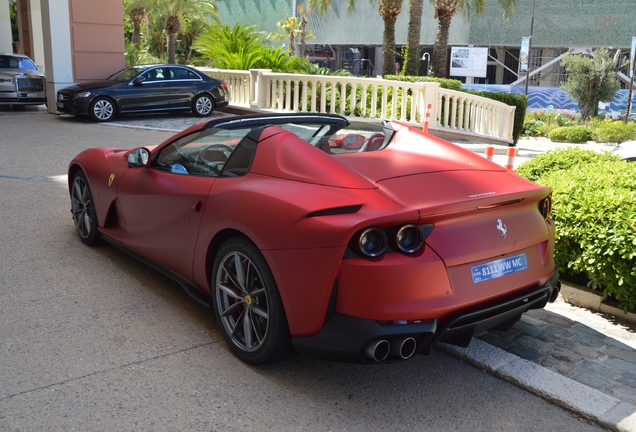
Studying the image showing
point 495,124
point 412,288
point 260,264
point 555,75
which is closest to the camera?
point 412,288

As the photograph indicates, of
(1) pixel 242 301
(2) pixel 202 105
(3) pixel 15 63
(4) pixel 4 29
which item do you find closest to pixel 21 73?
(3) pixel 15 63

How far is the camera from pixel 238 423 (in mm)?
3309

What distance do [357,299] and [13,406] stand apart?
72.1 inches

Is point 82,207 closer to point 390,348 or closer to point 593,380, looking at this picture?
point 390,348

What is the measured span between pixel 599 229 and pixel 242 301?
2707mm

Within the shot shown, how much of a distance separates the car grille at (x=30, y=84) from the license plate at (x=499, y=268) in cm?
1902

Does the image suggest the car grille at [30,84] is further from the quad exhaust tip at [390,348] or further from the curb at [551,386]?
the quad exhaust tip at [390,348]

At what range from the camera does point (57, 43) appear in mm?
17969

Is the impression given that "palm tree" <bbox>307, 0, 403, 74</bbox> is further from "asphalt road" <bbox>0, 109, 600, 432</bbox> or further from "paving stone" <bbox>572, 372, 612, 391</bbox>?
"paving stone" <bbox>572, 372, 612, 391</bbox>

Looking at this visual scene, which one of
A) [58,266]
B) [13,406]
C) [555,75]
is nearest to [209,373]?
[13,406]

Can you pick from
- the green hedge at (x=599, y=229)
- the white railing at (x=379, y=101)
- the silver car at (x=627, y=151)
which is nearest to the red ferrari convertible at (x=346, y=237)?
the green hedge at (x=599, y=229)

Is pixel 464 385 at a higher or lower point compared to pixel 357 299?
lower

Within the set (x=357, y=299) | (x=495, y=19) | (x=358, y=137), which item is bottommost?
(x=357, y=299)

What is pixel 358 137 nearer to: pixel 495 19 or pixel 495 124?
pixel 495 124
